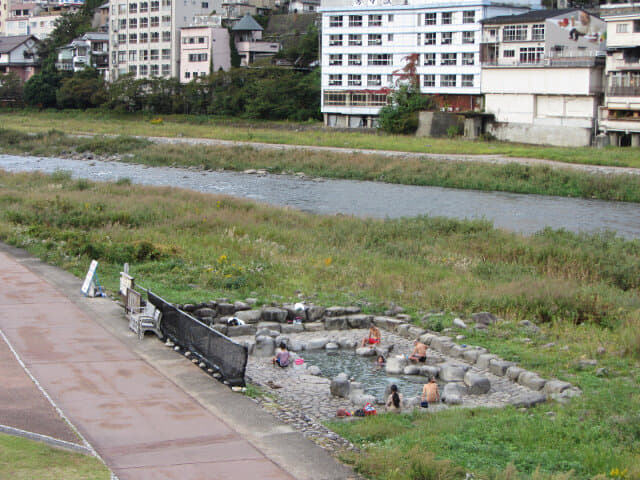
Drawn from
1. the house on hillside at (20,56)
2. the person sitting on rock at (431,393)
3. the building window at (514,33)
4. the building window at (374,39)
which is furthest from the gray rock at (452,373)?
the house on hillside at (20,56)

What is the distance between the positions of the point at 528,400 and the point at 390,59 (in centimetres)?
6792

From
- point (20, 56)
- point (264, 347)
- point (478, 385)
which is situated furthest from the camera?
point (20, 56)

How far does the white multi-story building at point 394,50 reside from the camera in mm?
72312

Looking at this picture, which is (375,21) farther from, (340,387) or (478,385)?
(340,387)

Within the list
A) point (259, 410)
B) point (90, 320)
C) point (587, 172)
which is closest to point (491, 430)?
point (259, 410)

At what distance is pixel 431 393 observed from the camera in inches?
535

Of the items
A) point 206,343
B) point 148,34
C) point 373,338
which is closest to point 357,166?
point 373,338

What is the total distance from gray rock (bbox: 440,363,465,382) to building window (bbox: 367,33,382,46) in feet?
219

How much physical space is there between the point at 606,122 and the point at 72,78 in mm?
69010

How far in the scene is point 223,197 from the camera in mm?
39688

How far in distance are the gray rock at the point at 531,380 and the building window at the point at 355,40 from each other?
68.9 m

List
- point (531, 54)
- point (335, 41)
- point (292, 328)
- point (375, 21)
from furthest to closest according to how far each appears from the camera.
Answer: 1. point (335, 41)
2. point (375, 21)
3. point (531, 54)
4. point (292, 328)

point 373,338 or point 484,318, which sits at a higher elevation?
point 484,318

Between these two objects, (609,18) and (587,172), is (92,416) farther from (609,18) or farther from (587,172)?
(609,18)
